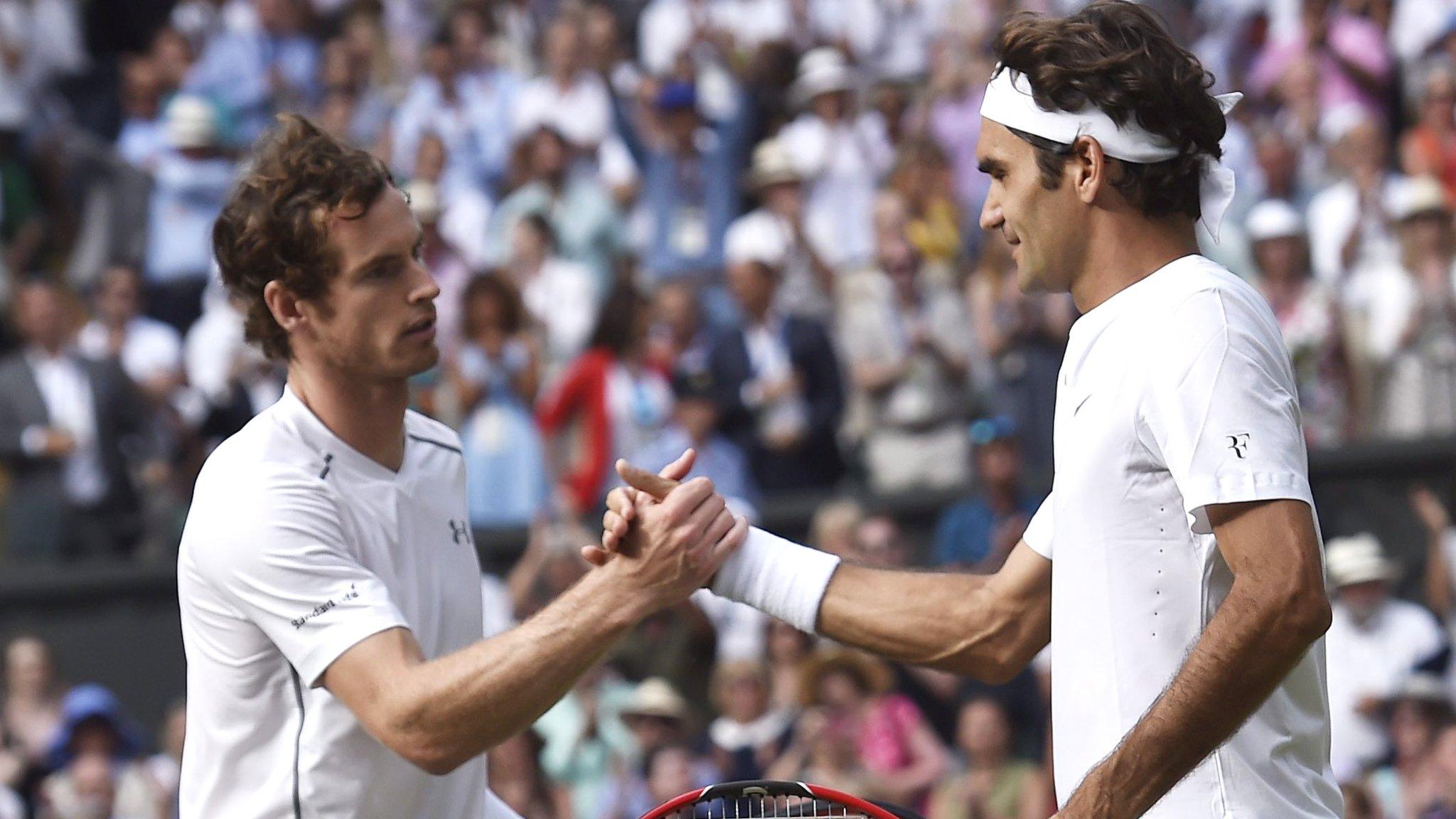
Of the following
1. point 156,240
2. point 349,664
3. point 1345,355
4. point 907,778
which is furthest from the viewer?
point 156,240

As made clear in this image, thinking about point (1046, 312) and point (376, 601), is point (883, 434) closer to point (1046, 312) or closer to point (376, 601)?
point (1046, 312)

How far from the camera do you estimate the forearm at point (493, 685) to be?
3.71m

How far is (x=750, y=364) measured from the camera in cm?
1007

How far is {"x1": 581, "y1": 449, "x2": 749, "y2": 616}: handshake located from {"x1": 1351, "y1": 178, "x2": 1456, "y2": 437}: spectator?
5.97 metres

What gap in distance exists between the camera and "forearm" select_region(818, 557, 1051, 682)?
4.19 meters

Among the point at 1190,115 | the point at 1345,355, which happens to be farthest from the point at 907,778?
the point at 1190,115

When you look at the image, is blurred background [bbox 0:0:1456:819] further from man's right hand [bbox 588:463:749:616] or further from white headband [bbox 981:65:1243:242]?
white headband [bbox 981:65:1243:242]

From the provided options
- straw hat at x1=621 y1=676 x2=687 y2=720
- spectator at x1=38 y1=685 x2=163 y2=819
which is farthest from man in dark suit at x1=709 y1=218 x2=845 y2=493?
spectator at x1=38 y1=685 x2=163 y2=819

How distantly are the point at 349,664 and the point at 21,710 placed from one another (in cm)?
660

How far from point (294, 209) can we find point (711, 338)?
619 cm

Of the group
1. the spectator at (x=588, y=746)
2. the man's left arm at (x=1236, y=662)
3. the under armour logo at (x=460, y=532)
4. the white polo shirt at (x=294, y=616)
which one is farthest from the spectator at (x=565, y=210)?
the man's left arm at (x=1236, y=662)

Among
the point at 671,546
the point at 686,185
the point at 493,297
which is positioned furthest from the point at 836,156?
the point at 671,546

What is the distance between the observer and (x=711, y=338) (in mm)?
10297

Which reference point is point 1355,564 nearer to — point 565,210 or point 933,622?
point 933,622
